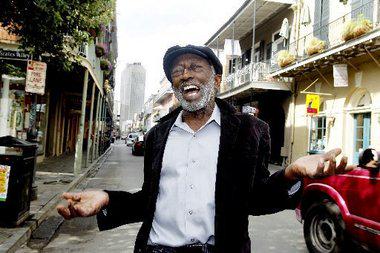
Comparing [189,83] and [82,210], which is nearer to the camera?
[82,210]

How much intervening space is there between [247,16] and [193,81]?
68.4 feet

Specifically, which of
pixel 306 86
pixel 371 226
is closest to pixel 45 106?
pixel 306 86

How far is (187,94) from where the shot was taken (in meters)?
2.40

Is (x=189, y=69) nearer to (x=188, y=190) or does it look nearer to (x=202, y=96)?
(x=202, y=96)

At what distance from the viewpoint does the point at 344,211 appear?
4.69m

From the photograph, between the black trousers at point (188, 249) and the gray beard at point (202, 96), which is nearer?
the black trousers at point (188, 249)

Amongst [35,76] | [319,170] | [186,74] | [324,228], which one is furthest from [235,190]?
[35,76]

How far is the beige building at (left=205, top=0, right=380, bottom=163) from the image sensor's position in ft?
43.3

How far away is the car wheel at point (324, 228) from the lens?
4828mm

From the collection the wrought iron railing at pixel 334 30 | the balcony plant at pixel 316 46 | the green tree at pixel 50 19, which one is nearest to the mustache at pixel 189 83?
the green tree at pixel 50 19

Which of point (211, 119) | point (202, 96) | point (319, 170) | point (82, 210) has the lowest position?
point (82, 210)

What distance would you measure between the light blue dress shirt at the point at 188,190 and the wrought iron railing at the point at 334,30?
1206 cm

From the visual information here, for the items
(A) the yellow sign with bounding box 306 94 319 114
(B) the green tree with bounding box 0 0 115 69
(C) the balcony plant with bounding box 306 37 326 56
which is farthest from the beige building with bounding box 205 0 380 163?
(B) the green tree with bounding box 0 0 115 69

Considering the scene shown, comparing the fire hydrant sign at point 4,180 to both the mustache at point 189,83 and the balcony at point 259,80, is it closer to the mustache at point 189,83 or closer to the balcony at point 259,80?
the mustache at point 189,83
